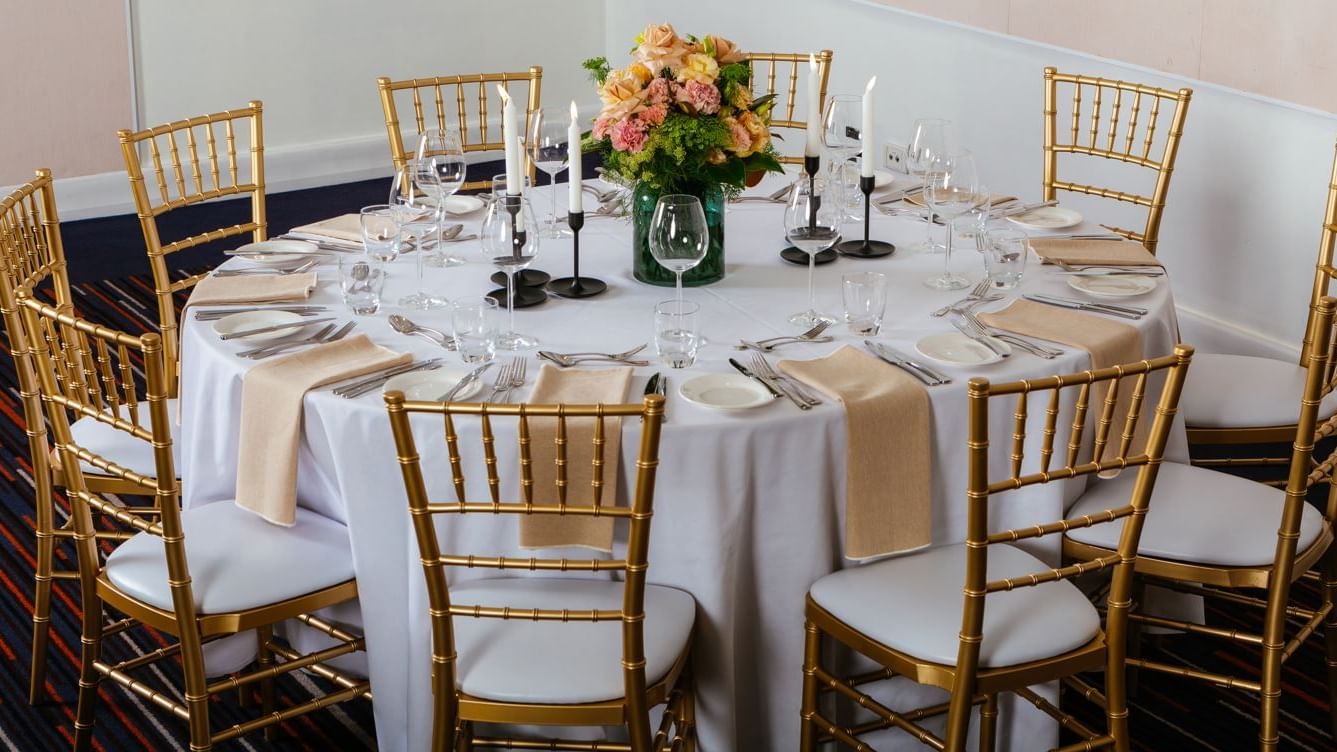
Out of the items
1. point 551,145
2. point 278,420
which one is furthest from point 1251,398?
point 278,420

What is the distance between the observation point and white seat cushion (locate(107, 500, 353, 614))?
7.70 ft

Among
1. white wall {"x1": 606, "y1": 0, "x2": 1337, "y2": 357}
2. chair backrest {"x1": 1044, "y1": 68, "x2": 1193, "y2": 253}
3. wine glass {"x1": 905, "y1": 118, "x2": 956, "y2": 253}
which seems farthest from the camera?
white wall {"x1": 606, "y1": 0, "x2": 1337, "y2": 357}

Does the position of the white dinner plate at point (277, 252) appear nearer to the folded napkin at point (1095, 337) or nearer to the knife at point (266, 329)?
the knife at point (266, 329)

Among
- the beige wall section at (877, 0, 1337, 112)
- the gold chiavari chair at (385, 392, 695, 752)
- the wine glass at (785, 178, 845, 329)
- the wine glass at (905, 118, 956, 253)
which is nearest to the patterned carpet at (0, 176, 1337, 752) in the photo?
the gold chiavari chair at (385, 392, 695, 752)

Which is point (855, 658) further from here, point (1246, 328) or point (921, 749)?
point (1246, 328)

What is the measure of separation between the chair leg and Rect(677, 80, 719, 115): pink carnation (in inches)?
38.2

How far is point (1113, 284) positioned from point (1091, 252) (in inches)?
8.1

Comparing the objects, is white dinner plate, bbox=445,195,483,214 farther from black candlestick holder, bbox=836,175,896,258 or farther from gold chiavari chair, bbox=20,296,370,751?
gold chiavari chair, bbox=20,296,370,751

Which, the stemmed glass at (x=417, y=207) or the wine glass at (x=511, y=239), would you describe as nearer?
the wine glass at (x=511, y=239)

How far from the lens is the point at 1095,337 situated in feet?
8.46

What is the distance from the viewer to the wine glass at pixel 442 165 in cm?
302

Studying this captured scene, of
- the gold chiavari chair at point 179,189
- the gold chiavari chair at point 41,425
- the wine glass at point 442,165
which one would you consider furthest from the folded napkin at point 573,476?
the gold chiavari chair at point 179,189

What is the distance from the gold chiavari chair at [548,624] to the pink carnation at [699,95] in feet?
2.33

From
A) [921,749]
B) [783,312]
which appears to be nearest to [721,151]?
[783,312]
